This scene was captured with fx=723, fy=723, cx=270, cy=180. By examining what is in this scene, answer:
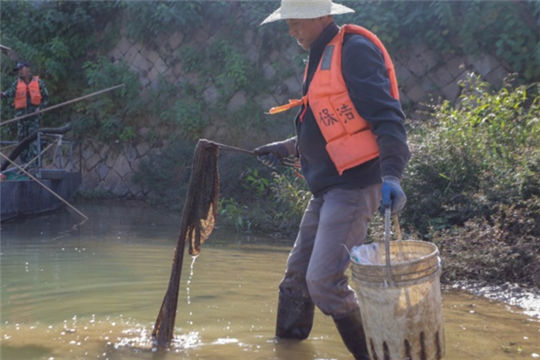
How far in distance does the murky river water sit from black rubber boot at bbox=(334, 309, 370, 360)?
0.32 meters

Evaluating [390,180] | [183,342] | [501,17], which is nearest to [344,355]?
[183,342]

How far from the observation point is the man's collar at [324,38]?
13.0 feet

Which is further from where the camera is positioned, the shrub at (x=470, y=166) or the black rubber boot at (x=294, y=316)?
the shrub at (x=470, y=166)

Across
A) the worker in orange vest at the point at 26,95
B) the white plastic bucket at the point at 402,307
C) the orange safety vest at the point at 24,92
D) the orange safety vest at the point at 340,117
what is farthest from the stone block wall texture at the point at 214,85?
the white plastic bucket at the point at 402,307

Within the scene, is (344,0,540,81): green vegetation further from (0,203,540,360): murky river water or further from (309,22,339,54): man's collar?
(309,22,339,54): man's collar

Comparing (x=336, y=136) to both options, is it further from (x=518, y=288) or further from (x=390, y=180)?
(x=518, y=288)

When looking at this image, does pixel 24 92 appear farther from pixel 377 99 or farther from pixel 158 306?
pixel 377 99

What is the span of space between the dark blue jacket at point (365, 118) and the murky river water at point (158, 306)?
1118 millimetres

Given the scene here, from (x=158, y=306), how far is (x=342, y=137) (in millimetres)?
2507

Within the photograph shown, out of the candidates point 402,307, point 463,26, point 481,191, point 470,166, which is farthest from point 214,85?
point 402,307

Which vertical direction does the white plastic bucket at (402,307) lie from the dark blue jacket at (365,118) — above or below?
below

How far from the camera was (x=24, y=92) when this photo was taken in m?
13.5

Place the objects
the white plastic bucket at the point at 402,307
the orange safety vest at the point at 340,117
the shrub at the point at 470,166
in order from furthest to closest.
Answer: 1. the shrub at the point at 470,166
2. the orange safety vest at the point at 340,117
3. the white plastic bucket at the point at 402,307

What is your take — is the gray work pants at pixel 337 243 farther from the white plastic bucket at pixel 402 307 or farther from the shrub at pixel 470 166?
the shrub at pixel 470 166
